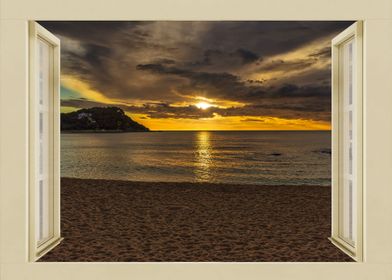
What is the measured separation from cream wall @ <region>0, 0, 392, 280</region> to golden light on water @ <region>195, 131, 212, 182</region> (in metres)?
17.5

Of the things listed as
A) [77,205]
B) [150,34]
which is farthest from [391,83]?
[150,34]

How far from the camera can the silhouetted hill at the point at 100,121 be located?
26.9m

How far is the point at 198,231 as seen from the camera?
714 cm

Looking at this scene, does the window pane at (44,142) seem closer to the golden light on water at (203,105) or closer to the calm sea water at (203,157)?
the calm sea water at (203,157)

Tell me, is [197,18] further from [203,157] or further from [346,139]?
[203,157]

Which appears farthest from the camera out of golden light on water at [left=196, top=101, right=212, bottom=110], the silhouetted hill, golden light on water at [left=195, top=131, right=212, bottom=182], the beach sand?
the silhouetted hill

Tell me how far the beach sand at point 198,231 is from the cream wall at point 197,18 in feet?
3.93

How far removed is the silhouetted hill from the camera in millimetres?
26891

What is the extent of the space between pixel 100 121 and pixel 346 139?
24.4 metres

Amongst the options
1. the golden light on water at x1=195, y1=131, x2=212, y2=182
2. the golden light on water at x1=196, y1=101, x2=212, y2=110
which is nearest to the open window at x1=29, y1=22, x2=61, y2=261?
the golden light on water at x1=195, y1=131, x2=212, y2=182

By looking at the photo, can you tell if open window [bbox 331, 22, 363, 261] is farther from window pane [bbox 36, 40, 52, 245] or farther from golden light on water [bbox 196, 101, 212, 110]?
golden light on water [bbox 196, 101, 212, 110]

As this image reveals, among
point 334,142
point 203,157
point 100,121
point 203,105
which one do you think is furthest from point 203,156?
point 334,142

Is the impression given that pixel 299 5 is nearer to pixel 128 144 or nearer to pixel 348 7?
pixel 348 7

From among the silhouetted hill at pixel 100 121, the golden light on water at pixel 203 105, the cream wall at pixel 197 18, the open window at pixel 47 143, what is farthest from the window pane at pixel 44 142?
the silhouetted hill at pixel 100 121
